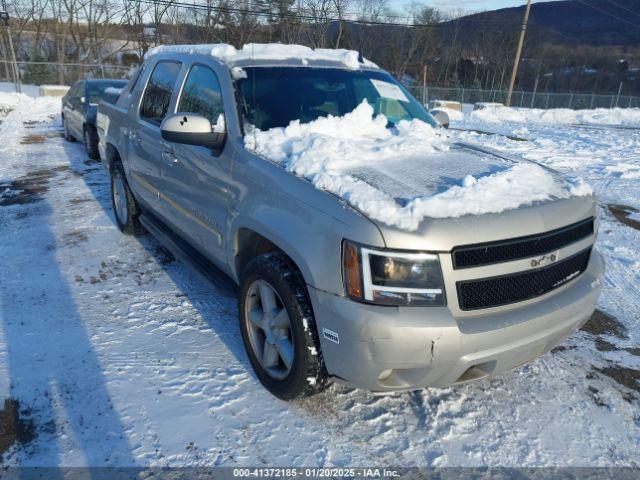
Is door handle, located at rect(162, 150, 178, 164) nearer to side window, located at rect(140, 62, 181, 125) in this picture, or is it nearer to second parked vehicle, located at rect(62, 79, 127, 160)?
side window, located at rect(140, 62, 181, 125)

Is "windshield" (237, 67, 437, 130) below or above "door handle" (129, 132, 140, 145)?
above

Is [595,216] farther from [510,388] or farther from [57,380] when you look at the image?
[57,380]

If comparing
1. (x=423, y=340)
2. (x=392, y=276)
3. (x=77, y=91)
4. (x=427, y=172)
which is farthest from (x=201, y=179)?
(x=77, y=91)

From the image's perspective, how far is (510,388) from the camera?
9.64ft

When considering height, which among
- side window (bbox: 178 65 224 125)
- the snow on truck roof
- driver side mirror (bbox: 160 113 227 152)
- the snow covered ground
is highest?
the snow on truck roof

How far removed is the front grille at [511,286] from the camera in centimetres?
223

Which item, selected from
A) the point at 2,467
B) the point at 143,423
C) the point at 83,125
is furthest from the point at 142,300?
the point at 83,125

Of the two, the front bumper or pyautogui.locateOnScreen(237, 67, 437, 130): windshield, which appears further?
pyautogui.locateOnScreen(237, 67, 437, 130): windshield

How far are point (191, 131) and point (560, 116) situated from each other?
24.9 meters

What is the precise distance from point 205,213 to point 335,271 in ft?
4.81

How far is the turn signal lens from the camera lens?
2160mm

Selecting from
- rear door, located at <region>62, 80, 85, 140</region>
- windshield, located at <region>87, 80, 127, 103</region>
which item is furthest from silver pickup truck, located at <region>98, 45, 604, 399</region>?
rear door, located at <region>62, 80, 85, 140</region>

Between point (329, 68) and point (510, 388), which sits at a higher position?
point (329, 68)

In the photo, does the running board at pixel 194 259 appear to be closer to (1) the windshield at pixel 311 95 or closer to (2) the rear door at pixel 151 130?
(2) the rear door at pixel 151 130
